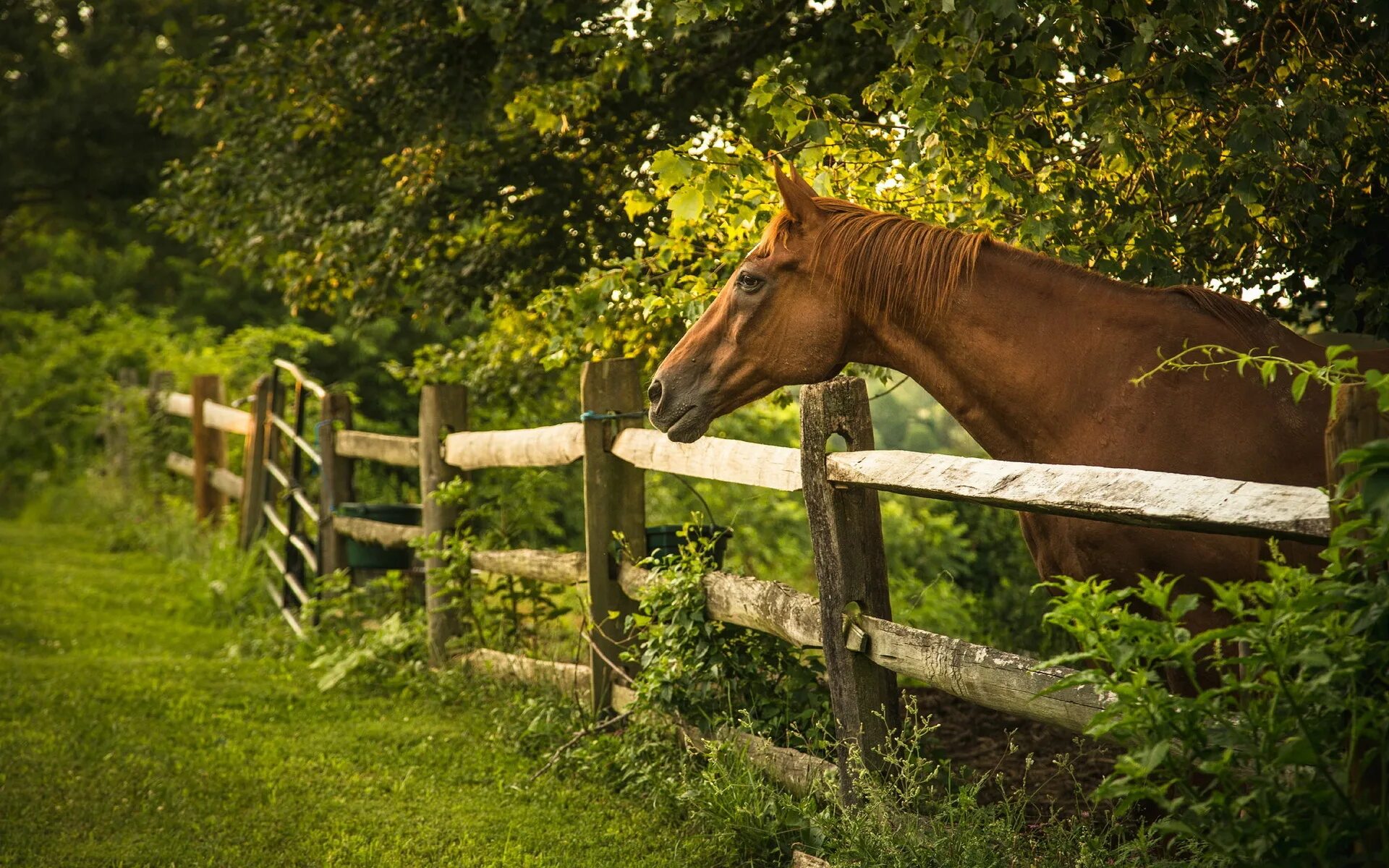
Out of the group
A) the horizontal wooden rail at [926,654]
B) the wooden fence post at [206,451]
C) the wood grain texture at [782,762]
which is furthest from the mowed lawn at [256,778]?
the wooden fence post at [206,451]

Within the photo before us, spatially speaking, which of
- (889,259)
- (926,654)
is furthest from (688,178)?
(926,654)

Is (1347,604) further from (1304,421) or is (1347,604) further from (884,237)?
(884,237)

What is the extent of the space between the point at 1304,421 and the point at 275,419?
280 inches

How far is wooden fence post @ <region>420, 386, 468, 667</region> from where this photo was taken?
19.6 feet

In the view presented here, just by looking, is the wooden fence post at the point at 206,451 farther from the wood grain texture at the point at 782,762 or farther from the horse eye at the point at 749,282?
the horse eye at the point at 749,282

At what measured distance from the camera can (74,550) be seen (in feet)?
33.6

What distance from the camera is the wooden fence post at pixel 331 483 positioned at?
23.3 ft

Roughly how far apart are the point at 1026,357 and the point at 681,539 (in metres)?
2.41

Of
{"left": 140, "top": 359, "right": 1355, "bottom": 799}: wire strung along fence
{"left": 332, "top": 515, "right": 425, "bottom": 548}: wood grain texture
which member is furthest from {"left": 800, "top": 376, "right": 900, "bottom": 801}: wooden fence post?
{"left": 332, "top": 515, "right": 425, "bottom": 548}: wood grain texture

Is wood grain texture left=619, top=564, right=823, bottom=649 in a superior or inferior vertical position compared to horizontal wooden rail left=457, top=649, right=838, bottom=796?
superior

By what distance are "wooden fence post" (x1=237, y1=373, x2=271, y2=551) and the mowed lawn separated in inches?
68.7

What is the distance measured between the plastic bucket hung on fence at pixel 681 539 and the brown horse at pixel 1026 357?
81 cm

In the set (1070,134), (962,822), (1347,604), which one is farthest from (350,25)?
(1347,604)

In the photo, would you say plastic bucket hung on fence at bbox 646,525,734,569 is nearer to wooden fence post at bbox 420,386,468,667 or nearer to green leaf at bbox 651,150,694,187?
green leaf at bbox 651,150,694,187
